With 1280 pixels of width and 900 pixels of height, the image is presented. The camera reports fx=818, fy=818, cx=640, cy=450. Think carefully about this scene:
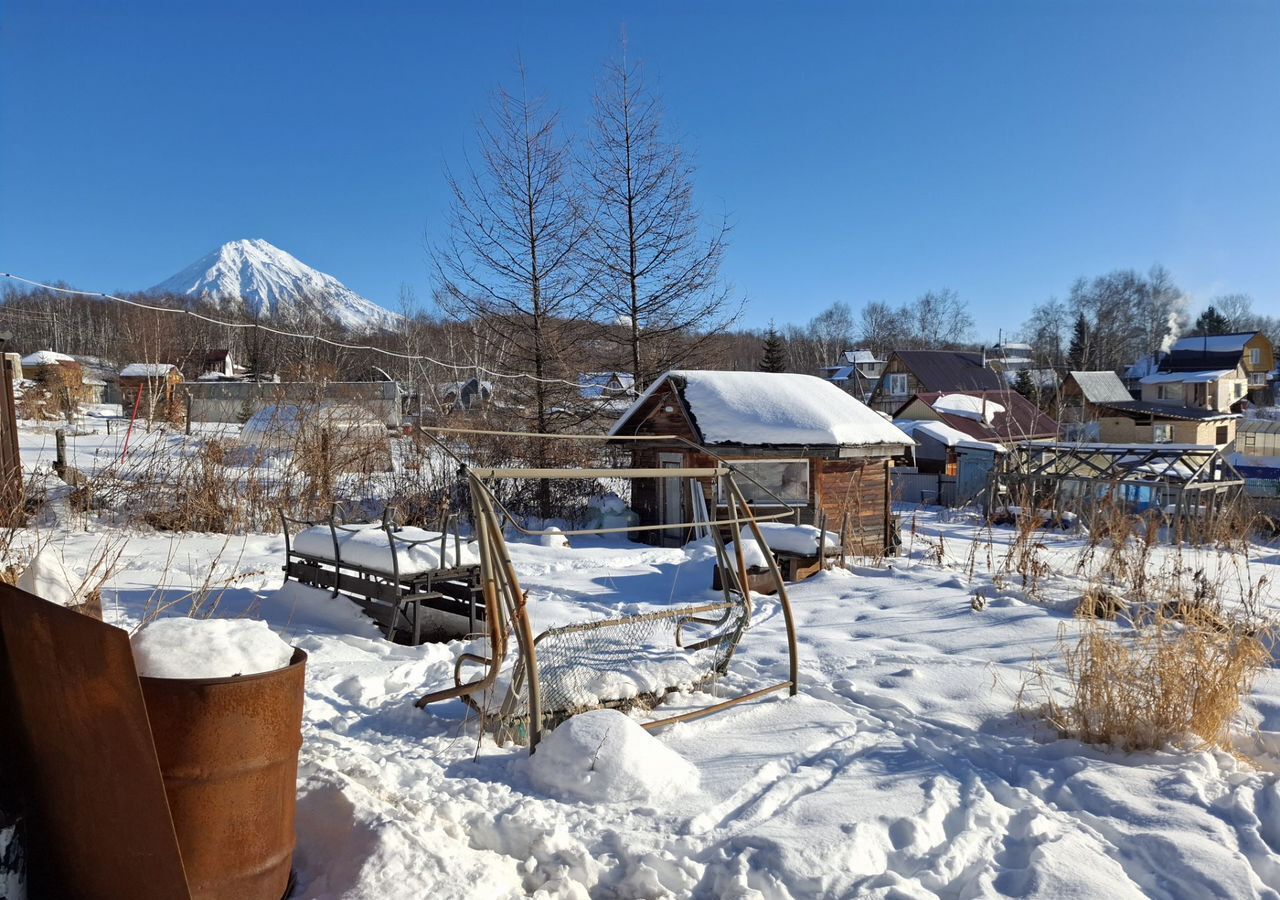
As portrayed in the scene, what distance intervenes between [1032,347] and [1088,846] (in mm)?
98180

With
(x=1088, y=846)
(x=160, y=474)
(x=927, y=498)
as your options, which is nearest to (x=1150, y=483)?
(x=927, y=498)

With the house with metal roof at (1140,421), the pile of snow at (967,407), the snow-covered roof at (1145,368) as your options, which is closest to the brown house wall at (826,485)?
the pile of snow at (967,407)

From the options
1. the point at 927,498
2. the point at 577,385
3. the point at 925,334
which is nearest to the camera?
the point at 577,385

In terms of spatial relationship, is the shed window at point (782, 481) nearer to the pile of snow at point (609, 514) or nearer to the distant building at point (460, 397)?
the pile of snow at point (609, 514)

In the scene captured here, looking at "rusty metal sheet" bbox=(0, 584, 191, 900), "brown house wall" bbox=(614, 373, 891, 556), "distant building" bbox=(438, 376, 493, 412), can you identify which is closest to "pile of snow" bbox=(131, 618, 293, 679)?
"rusty metal sheet" bbox=(0, 584, 191, 900)

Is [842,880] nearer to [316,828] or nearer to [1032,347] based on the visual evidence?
[316,828]

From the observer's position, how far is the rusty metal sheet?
2.32 meters

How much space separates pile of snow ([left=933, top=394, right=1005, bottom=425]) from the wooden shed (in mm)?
23418

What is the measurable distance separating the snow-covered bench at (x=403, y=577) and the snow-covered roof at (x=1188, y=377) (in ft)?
219

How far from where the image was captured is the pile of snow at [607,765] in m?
3.71

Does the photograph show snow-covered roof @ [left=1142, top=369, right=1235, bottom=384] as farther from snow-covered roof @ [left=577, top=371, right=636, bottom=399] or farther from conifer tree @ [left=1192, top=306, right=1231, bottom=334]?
snow-covered roof @ [left=577, top=371, right=636, bottom=399]

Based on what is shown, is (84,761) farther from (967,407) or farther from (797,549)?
(967,407)

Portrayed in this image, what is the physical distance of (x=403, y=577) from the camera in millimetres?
6641

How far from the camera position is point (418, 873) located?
2807 millimetres
